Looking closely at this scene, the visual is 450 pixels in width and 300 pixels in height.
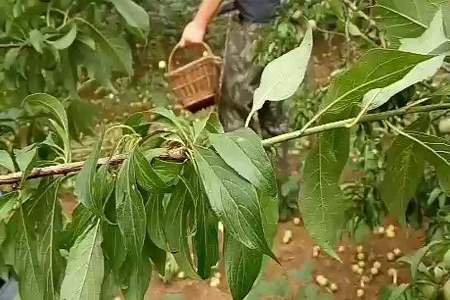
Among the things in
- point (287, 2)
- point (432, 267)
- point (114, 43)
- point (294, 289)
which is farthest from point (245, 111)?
point (432, 267)

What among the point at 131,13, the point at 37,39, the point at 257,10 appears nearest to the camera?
the point at 37,39

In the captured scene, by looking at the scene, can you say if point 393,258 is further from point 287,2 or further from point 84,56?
point 84,56

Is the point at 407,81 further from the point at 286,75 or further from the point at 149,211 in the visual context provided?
the point at 149,211

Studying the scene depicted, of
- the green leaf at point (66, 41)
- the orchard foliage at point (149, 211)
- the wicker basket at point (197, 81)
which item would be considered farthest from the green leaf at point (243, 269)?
the wicker basket at point (197, 81)

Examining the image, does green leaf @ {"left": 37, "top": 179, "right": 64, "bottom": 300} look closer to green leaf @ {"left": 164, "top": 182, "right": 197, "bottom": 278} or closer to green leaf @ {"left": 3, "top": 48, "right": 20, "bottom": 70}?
green leaf @ {"left": 164, "top": 182, "right": 197, "bottom": 278}

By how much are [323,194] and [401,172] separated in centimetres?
15

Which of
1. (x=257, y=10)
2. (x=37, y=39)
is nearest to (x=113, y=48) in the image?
(x=37, y=39)

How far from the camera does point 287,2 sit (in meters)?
2.08

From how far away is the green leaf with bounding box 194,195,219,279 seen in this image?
844mm

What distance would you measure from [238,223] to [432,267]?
74cm

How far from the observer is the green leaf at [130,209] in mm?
802

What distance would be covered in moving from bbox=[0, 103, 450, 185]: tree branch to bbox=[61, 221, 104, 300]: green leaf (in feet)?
0.23

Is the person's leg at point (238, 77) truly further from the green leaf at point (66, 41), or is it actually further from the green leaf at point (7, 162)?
the green leaf at point (7, 162)

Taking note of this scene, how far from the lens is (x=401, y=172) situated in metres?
0.97
